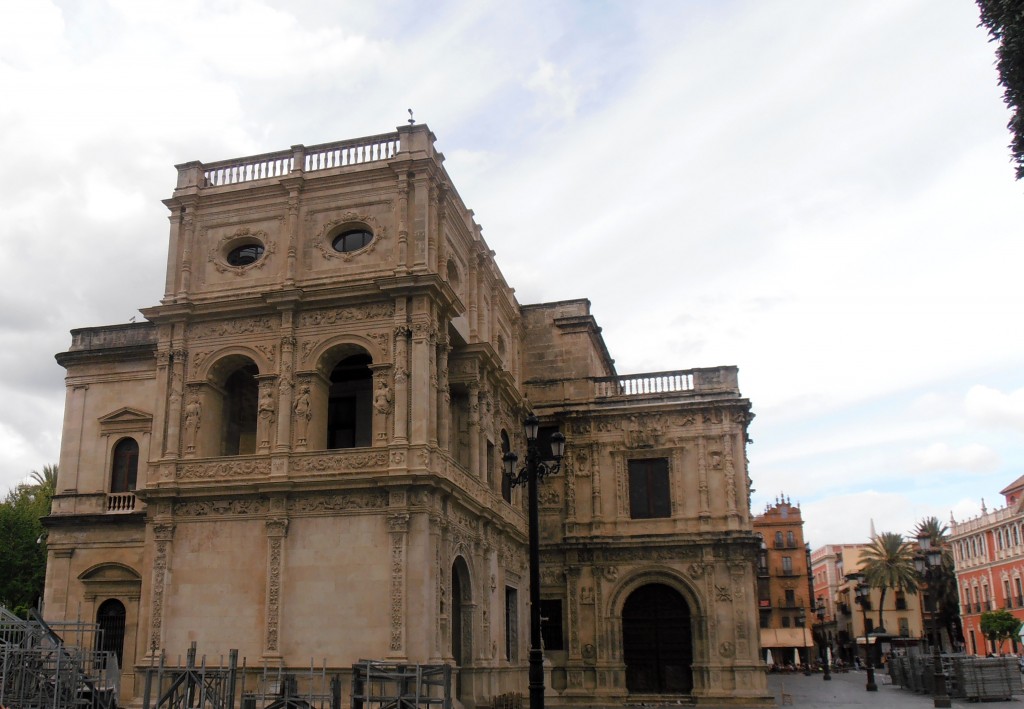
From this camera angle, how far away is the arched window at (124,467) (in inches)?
1125

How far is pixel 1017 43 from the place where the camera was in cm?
1217

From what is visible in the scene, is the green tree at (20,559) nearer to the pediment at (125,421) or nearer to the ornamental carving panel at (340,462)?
the pediment at (125,421)

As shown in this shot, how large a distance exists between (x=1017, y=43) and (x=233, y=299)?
18.9m

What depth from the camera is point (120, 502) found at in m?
28.1

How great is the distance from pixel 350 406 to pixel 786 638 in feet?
158

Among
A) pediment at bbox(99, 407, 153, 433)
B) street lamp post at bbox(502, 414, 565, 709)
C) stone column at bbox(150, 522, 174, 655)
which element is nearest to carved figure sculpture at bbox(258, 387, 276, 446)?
stone column at bbox(150, 522, 174, 655)

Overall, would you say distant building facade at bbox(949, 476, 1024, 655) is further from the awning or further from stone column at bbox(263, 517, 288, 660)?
stone column at bbox(263, 517, 288, 660)

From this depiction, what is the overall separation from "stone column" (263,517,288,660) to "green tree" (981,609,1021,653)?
54432mm

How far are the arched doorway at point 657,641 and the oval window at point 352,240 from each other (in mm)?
16325

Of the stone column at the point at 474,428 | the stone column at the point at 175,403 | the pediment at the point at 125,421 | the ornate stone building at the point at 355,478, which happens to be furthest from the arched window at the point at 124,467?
the stone column at the point at 474,428

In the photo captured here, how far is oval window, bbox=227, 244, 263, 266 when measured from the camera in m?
26.3

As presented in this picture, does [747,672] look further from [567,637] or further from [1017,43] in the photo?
[1017,43]

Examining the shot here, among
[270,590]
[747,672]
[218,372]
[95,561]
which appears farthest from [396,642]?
[747,672]

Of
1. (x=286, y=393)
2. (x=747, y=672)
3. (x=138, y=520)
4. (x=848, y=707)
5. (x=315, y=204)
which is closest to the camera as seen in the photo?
(x=286, y=393)
